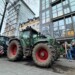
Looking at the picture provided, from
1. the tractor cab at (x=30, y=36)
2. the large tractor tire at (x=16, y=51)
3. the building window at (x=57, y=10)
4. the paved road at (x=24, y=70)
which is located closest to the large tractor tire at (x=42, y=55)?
the paved road at (x=24, y=70)

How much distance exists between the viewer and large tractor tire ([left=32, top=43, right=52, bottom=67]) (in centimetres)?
523

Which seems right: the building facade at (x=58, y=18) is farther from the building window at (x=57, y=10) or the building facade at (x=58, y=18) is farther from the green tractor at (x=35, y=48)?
the green tractor at (x=35, y=48)

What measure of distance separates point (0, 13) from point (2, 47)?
3.49m

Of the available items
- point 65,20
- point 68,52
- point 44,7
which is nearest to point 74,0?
point 65,20

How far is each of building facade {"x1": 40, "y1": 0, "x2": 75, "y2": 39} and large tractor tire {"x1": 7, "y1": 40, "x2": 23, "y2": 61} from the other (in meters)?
10.9

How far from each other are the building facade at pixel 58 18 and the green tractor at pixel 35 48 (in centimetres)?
1064

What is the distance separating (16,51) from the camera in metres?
6.82

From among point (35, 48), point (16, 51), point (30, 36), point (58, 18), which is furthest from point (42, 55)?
point (58, 18)

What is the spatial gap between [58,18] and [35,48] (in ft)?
44.5

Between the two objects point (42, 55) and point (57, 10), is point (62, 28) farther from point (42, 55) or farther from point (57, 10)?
point (42, 55)

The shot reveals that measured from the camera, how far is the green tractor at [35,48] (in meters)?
5.34

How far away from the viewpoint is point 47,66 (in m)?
5.24

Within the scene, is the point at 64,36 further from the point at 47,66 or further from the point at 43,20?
the point at 47,66

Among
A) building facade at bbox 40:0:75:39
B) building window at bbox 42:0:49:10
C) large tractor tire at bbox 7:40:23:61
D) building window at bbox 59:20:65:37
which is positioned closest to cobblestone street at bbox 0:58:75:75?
large tractor tire at bbox 7:40:23:61
